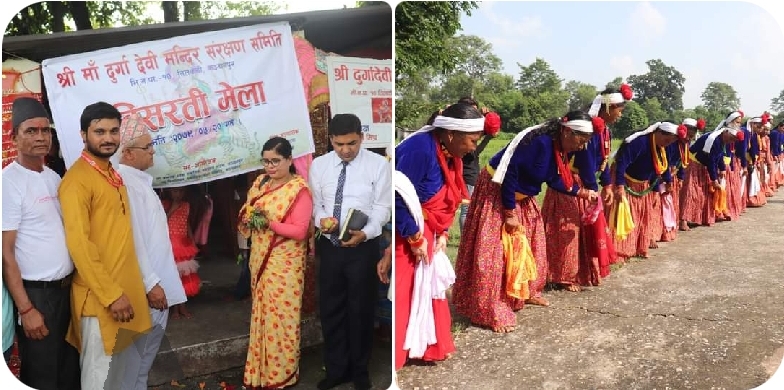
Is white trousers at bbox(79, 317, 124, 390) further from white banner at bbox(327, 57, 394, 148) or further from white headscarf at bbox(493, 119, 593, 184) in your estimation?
white headscarf at bbox(493, 119, 593, 184)

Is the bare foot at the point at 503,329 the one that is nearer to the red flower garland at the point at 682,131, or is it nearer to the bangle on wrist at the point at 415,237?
the bangle on wrist at the point at 415,237

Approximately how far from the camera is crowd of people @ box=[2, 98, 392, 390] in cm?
214

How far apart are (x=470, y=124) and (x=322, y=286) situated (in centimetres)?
88

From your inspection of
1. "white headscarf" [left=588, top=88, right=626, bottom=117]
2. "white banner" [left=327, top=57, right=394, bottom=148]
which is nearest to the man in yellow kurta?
"white banner" [left=327, top=57, right=394, bottom=148]

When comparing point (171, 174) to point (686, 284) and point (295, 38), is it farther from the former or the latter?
point (686, 284)

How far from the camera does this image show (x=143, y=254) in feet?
7.49

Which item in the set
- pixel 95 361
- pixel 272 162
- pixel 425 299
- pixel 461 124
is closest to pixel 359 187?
pixel 272 162

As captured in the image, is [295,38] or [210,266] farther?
[210,266]

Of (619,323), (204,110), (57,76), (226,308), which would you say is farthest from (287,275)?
(619,323)

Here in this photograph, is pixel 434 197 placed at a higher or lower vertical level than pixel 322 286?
higher

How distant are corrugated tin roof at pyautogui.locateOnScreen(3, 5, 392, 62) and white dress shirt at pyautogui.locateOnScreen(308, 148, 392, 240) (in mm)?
430

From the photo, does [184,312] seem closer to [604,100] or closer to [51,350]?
[51,350]

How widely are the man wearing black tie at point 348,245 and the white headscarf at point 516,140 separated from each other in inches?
31.5

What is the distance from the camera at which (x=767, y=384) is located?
101 inches
